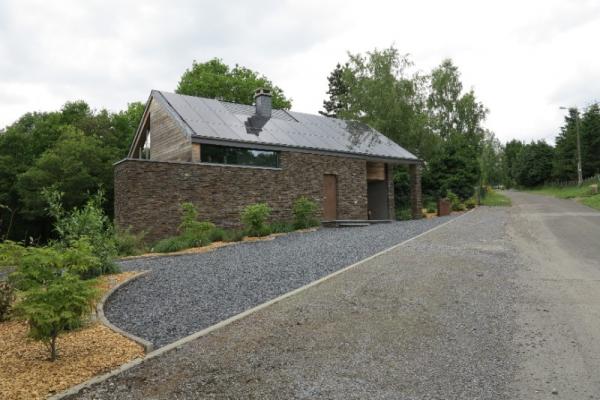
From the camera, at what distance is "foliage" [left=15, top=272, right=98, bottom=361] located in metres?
3.88

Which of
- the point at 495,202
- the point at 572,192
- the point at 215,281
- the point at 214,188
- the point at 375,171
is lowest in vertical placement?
the point at 215,281

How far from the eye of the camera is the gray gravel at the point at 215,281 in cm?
546

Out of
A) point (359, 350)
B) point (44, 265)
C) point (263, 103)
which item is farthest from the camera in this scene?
point (263, 103)

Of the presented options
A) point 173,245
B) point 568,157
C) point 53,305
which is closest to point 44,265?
point 53,305

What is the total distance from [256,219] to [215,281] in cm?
716

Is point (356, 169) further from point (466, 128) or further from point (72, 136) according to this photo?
point (466, 128)

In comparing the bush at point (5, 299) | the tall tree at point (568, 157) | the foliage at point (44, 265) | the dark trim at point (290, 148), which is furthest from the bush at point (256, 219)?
the tall tree at point (568, 157)

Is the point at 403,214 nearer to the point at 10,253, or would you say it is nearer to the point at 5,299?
the point at 5,299

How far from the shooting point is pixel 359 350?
4.38m

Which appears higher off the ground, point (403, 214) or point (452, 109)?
point (452, 109)

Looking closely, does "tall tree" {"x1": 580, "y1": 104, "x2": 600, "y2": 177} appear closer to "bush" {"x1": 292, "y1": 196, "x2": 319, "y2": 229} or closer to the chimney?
the chimney

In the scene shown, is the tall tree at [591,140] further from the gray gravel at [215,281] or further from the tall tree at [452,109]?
the gray gravel at [215,281]

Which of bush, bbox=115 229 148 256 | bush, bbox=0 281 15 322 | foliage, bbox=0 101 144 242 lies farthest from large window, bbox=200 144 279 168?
foliage, bbox=0 101 144 242

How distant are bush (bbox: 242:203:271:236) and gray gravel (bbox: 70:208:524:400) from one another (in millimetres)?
7575
